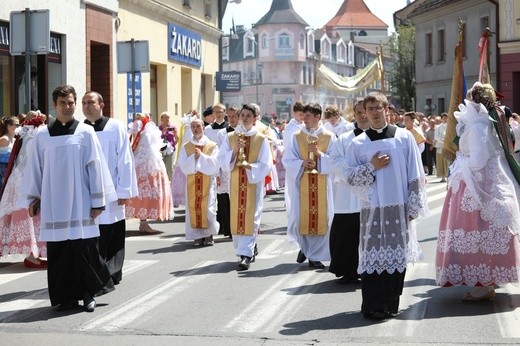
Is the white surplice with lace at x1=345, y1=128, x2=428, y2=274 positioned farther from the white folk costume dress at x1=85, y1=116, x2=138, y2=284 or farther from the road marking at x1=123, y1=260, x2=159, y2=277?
the road marking at x1=123, y1=260, x2=159, y2=277

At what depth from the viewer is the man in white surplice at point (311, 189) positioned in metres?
12.1

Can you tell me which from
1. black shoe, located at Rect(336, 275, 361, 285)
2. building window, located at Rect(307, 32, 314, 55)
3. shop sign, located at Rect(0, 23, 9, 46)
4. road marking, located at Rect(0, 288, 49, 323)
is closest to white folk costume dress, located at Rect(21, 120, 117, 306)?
road marking, located at Rect(0, 288, 49, 323)

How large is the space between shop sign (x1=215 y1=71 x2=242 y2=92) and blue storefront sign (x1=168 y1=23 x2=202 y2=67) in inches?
31.2

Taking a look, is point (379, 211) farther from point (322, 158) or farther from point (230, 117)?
point (230, 117)

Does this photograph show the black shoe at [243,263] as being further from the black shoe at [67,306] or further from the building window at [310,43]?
the building window at [310,43]

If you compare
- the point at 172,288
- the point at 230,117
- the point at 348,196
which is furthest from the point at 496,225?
the point at 230,117

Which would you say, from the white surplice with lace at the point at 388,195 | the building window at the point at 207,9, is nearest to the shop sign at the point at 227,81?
the building window at the point at 207,9

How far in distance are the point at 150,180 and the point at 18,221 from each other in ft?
13.4

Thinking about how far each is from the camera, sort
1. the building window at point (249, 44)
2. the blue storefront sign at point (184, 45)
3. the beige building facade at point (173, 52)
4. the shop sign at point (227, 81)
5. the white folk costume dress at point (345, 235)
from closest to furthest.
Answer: the white folk costume dress at point (345, 235) < the beige building facade at point (173, 52) < the blue storefront sign at point (184, 45) < the shop sign at point (227, 81) < the building window at point (249, 44)

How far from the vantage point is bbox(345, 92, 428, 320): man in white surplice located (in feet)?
28.2

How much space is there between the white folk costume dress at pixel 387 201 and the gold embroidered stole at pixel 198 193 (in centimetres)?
596

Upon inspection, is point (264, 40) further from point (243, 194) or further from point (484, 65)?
point (484, 65)

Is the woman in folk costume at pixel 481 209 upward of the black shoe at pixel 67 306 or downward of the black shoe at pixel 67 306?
upward

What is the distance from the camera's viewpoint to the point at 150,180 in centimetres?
1608
